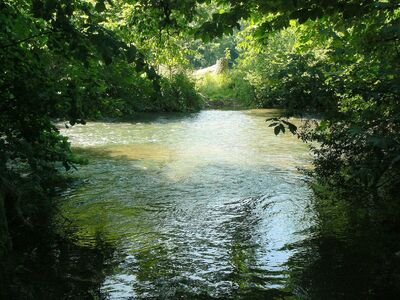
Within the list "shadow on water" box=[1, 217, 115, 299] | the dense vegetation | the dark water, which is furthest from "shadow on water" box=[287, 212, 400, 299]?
"shadow on water" box=[1, 217, 115, 299]

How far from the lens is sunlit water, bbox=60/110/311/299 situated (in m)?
4.98

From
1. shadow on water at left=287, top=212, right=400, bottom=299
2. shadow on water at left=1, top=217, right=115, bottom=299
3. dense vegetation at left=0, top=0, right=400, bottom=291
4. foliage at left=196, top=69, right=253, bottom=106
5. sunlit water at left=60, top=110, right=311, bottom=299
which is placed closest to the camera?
dense vegetation at left=0, top=0, right=400, bottom=291

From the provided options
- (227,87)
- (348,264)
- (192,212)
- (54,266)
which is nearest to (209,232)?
(192,212)

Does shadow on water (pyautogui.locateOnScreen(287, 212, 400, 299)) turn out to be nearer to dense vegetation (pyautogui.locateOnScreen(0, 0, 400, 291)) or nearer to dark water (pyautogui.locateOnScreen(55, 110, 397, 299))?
dark water (pyautogui.locateOnScreen(55, 110, 397, 299))

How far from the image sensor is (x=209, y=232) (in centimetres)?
666

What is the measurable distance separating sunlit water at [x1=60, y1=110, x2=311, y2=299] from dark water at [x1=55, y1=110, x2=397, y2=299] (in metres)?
0.02

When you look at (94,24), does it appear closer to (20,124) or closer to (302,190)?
(20,124)

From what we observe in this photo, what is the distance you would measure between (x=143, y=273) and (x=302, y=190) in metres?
4.80

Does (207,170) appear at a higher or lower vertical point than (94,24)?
lower

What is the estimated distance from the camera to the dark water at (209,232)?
4777 millimetres

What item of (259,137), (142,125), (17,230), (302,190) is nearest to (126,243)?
(17,230)

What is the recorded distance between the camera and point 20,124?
522 cm

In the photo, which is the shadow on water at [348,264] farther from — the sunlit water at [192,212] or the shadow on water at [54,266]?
the shadow on water at [54,266]

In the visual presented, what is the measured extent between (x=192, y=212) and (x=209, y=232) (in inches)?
41.7
